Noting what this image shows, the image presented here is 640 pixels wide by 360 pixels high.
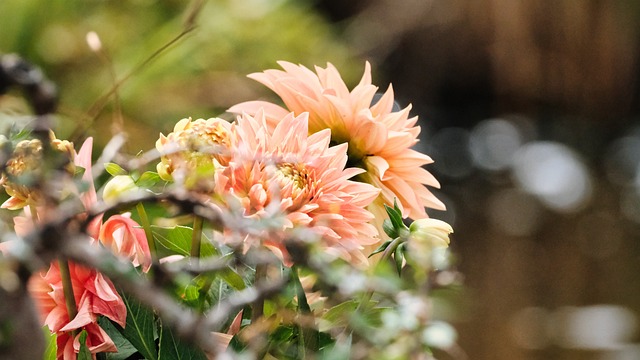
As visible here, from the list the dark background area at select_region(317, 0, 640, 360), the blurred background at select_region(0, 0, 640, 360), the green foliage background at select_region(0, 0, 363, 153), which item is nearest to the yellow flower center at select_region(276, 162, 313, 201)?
the green foliage background at select_region(0, 0, 363, 153)

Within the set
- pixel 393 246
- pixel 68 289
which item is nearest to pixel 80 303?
pixel 68 289

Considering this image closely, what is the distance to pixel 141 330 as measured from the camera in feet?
1.14

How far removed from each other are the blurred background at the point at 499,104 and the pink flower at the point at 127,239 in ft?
5.31

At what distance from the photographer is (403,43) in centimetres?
342

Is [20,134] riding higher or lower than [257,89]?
lower

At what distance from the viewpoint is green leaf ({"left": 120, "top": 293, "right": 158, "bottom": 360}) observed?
346mm

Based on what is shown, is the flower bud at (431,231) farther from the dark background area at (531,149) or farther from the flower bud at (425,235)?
the dark background area at (531,149)

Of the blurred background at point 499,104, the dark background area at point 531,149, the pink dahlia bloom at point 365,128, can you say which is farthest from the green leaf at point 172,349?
the dark background area at point 531,149

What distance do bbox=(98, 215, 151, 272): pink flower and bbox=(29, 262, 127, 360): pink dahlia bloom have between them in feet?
0.05

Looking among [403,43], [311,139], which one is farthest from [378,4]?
[311,139]

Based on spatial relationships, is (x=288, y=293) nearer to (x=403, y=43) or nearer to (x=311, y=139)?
(x=311, y=139)

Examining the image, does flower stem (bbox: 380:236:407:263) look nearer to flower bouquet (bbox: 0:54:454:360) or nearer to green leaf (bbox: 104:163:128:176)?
flower bouquet (bbox: 0:54:454:360)

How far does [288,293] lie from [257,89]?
80.2 inches

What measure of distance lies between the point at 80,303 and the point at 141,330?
0.08 ft
